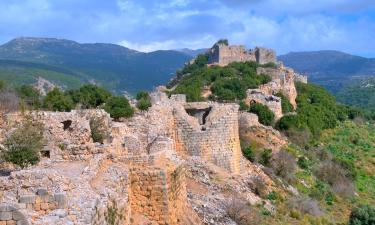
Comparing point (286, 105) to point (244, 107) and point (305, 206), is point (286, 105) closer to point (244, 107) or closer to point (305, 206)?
point (244, 107)

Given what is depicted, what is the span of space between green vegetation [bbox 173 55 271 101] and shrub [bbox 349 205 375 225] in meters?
15.5

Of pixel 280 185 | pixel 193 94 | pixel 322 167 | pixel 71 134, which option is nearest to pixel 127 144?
pixel 71 134

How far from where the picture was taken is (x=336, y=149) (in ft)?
131

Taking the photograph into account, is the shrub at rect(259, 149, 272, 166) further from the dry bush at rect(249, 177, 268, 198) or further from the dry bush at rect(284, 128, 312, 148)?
the dry bush at rect(284, 128, 312, 148)

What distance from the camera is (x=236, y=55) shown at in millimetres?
56750

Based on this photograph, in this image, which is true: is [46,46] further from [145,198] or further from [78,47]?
[145,198]

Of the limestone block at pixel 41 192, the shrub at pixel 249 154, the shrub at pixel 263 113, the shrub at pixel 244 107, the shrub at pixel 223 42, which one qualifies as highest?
the shrub at pixel 223 42

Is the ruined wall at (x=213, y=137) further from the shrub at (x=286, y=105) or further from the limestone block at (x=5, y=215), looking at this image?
the shrub at (x=286, y=105)

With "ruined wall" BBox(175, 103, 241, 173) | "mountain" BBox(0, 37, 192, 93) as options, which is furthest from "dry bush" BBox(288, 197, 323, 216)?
"mountain" BBox(0, 37, 192, 93)

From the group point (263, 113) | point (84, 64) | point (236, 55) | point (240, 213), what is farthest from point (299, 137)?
point (84, 64)

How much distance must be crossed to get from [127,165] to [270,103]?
90.1 ft

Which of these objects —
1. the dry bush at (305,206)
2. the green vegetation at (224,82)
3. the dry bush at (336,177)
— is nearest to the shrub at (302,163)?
the dry bush at (336,177)

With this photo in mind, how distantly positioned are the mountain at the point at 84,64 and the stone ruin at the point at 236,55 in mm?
19278

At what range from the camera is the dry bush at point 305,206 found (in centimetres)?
1961
